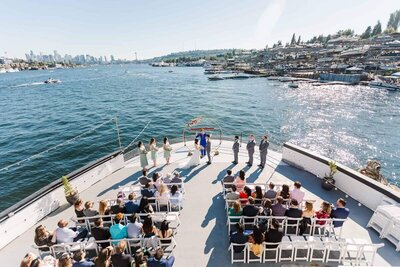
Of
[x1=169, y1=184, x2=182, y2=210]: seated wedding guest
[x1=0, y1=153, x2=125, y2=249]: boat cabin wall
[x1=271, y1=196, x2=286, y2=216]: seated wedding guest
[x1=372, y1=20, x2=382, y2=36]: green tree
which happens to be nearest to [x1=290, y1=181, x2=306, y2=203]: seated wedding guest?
[x1=271, y1=196, x2=286, y2=216]: seated wedding guest

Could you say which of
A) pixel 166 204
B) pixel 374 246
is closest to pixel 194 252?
pixel 166 204

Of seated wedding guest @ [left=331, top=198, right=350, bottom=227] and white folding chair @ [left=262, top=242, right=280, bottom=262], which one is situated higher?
seated wedding guest @ [left=331, top=198, right=350, bottom=227]

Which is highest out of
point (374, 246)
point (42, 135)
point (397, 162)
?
point (374, 246)

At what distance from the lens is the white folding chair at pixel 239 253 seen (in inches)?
205

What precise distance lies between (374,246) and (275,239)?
235 cm

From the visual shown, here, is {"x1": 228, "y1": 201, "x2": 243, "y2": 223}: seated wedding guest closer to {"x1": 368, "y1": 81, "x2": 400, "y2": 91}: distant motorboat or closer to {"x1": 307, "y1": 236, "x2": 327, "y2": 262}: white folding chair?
{"x1": 307, "y1": 236, "x2": 327, "y2": 262}: white folding chair

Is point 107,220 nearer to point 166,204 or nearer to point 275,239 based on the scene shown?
point 166,204

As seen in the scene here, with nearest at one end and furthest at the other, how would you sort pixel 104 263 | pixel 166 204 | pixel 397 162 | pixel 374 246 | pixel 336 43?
1. pixel 104 263
2. pixel 374 246
3. pixel 166 204
4. pixel 397 162
5. pixel 336 43

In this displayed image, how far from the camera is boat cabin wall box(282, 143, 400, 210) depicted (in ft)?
22.6

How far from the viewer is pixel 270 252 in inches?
221

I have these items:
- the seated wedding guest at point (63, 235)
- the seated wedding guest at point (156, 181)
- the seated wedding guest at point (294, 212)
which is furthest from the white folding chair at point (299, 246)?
the seated wedding guest at point (63, 235)

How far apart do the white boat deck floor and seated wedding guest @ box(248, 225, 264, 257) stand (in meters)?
0.61

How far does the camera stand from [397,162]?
2367 cm

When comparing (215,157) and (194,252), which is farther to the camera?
(215,157)
